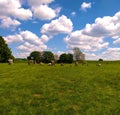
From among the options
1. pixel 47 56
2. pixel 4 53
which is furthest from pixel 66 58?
pixel 4 53

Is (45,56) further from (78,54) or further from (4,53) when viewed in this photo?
(4,53)

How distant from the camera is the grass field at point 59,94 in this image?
25047 millimetres

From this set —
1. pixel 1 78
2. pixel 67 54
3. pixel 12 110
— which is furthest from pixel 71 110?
pixel 67 54

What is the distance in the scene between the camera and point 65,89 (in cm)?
3166

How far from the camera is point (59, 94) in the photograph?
29609 mm

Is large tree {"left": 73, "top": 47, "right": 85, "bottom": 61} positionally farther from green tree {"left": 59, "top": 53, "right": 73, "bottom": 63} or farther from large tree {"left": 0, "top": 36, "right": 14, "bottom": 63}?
large tree {"left": 0, "top": 36, "right": 14, "bottom": 63}

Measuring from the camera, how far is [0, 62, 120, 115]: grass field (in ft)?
82.2

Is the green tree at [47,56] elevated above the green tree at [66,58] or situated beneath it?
elevated above

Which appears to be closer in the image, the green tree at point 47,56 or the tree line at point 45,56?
the tree line at point 45,56

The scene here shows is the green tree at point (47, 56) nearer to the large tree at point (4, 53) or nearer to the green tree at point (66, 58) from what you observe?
the green tree at point (66, 58)

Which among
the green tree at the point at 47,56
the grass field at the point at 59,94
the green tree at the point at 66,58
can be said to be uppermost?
the green tree at the point at 47,56

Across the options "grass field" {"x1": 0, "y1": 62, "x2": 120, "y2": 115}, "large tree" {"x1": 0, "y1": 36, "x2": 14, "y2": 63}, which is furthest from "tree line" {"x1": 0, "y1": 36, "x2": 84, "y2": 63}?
"grass field" {"x1": 0, "y1": 62, "x2": 120, "y2": 115}

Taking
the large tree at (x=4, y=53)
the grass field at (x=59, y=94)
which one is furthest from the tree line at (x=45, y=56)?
the grass field at (x=59, y=94)

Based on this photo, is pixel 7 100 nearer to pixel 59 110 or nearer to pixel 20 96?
pixel 20 96
